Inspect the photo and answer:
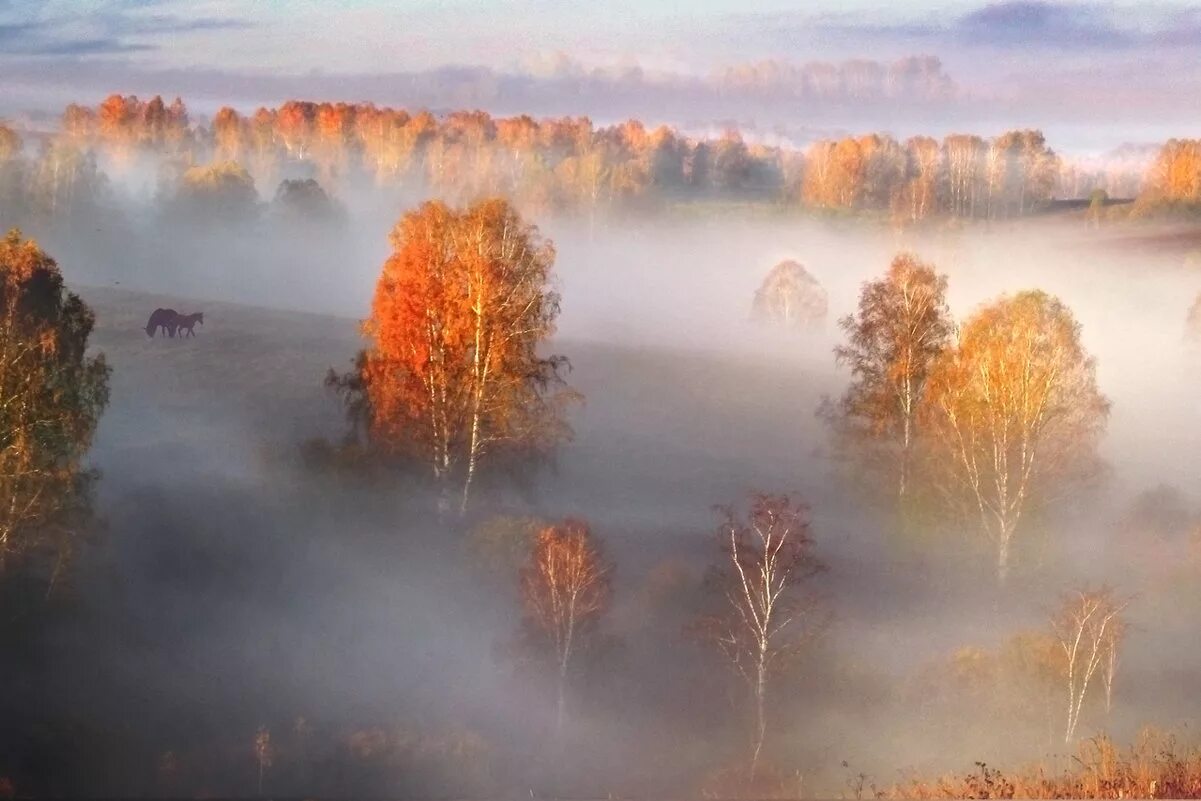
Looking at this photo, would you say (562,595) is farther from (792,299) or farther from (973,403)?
(792,299)

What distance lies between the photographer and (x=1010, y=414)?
102 feet

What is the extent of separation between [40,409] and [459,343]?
980cm

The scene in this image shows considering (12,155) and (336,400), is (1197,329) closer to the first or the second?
(336,400)

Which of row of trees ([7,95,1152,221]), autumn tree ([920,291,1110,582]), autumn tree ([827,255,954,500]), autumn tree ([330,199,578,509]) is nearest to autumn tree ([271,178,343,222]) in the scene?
row of trees ([7,95,1152,221])

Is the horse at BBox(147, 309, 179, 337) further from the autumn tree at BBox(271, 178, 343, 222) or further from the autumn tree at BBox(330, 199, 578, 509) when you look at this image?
the autumn tree at BBox(271, 178, 343, 222)

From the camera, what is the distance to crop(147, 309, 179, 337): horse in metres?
51.0

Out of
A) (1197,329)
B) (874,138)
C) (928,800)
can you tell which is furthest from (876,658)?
(874,138)

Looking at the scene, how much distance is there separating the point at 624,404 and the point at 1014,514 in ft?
68.8

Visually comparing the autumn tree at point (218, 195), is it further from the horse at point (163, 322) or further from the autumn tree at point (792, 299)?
the autumn tree at point (792, 299)

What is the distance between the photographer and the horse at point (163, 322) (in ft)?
167

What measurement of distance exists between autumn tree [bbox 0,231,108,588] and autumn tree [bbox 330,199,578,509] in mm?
6842

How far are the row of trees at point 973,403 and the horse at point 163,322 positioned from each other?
3019 centimetres

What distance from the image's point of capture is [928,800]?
46.0 feet

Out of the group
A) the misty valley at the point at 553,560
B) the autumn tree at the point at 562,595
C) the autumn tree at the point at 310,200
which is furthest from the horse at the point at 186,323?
the autumn tree at the point at 562,595
